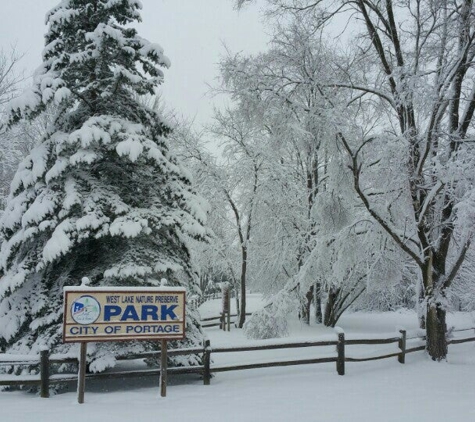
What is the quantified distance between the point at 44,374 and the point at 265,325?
24.1 ft

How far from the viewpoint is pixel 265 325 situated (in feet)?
45.1

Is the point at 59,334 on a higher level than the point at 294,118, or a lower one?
lower

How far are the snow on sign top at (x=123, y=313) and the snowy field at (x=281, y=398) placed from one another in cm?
107

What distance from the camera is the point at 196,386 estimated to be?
8.85 m

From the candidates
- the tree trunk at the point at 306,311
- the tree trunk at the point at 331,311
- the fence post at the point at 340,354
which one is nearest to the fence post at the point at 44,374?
the fence post at the point at 340,354

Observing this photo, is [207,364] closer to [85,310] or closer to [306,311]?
[85,310]

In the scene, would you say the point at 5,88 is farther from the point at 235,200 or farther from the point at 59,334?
the point at 59,334

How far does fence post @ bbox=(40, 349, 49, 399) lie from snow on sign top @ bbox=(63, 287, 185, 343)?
59 cm

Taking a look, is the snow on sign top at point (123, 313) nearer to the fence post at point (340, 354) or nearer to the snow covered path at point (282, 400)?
the snow covered path at point (282, 400)

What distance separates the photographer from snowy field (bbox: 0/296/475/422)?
22.6 feet

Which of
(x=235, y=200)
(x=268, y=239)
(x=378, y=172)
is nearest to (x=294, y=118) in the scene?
(x=378, y=172)

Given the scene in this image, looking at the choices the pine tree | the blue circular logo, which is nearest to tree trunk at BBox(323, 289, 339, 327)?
the pine tree

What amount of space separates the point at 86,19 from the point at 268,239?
1317 centimetres

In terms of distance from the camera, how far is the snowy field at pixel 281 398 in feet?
22.6
